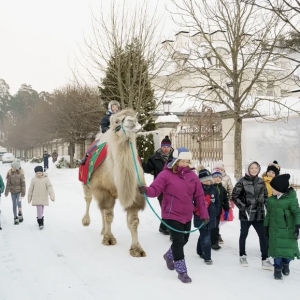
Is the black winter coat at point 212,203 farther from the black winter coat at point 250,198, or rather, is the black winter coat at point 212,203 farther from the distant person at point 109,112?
the distant person at point 109,112

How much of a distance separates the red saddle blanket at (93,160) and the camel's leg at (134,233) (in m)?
1.26

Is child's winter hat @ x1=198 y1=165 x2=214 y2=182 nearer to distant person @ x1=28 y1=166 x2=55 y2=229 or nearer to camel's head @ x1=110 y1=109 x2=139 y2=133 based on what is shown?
camel's head @ x1=110 y1=109 x2=139 y2=133

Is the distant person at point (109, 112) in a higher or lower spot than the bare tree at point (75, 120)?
lower

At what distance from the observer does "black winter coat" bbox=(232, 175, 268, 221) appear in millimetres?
5516

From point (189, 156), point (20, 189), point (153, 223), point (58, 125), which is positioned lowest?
point (153, 223)

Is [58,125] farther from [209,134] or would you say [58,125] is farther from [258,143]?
[258,143]

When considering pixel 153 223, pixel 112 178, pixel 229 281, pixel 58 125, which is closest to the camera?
pixel 229 281

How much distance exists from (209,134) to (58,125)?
17.9 meters

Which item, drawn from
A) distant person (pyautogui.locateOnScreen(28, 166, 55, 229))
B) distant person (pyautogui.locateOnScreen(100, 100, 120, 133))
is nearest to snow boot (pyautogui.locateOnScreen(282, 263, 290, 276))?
distant person (pyautogui.locateOnScreen(100, 100, 120, 133))

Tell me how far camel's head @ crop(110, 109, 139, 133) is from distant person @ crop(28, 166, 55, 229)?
330cm

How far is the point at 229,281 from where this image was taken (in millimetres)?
4848

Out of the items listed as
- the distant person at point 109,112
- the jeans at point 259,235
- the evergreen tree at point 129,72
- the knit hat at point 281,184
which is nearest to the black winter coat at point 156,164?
the distant person at point 109,112

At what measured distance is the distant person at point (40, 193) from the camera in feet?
27.5

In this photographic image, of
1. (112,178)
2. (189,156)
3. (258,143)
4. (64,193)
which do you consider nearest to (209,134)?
(258,143)
